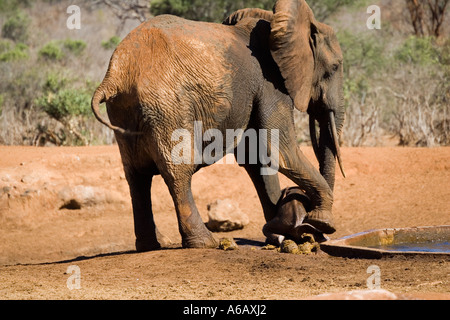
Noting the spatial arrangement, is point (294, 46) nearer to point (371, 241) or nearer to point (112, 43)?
point (371, 241)

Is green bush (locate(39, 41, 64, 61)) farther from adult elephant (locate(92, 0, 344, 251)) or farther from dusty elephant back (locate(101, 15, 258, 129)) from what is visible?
dusty elephant back (locate(101, 15, 258, 129))

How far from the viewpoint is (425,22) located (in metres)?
25.5

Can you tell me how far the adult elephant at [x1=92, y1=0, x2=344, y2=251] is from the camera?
20.6ft

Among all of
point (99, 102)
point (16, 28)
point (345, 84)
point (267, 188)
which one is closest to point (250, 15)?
point (267, 188)

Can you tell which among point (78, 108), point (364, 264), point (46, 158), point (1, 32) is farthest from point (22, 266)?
point (1, 32)

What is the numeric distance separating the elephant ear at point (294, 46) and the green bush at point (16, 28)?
22.9 metres

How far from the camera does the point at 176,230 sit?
372 inches

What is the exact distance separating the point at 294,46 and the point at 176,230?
134 inches

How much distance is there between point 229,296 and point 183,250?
1560mm

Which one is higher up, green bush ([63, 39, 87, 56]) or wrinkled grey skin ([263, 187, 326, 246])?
green bush ([63, 39, 87, 56])

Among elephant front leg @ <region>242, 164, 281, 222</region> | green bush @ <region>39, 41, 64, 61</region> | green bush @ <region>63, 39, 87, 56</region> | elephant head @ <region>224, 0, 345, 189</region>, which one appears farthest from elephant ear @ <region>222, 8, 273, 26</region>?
green bush @ <region>63, 39, 87, 56</region>

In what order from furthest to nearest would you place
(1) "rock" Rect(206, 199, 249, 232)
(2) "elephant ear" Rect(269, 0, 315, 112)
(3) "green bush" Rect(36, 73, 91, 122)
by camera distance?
(3) "green bush" Rect(36, 73, 91, 122) → (1) "rock" Rect(206, 199, 249, 232) → (2) "elephant ear" Rect(269, 0, 315, 112)

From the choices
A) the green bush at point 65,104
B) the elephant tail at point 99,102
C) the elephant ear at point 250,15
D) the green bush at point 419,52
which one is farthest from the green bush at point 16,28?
the elephant tail at point 99,102

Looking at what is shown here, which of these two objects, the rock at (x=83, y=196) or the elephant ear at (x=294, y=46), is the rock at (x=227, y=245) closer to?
the elephant ear at (x=294, y=46)
